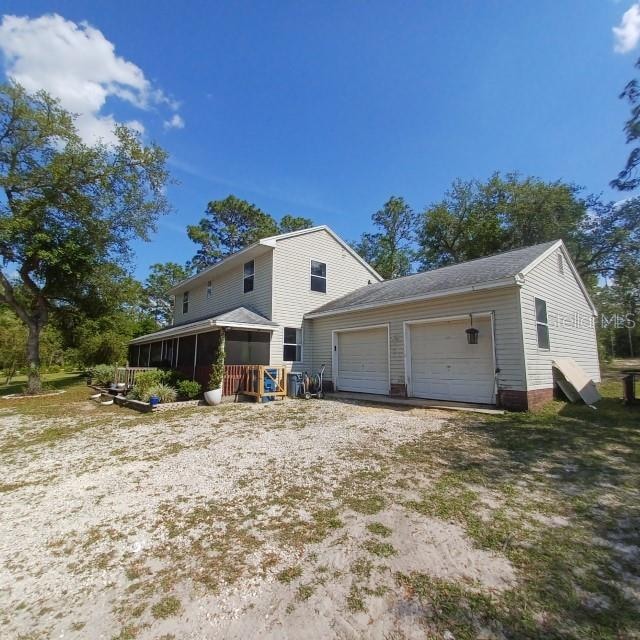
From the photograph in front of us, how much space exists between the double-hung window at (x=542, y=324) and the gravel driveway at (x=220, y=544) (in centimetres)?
625

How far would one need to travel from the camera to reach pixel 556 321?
10.3 metres

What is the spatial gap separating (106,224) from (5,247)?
4.04m

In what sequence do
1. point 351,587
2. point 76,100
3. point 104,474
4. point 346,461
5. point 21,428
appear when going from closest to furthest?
point 351,587
point 104,474
point 346,461
point 21,428
point 76,100

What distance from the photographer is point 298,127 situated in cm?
1420

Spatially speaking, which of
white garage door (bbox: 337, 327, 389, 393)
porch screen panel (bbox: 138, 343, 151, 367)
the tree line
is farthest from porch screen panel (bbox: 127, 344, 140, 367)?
white garage door (bbox: 337, 327, 389, 393)

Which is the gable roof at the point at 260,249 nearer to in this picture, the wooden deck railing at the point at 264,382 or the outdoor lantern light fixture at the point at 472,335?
the wooden deck railing at the point at 264,382

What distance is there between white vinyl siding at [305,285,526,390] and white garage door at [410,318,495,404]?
12.0 inches

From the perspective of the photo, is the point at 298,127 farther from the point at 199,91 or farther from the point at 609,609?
the point at 609,609

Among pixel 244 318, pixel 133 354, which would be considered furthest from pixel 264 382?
pixel 133 354

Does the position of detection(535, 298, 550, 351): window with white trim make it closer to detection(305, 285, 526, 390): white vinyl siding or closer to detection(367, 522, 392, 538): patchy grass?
detection(305, 285, 526, 390): white vinyl siding

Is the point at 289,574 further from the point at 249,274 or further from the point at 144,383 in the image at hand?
the point at 249,274

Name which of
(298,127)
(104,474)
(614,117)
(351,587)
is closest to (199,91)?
(298,127)

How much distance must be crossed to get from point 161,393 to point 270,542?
27.8 feet

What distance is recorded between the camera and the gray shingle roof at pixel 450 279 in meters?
8.94
